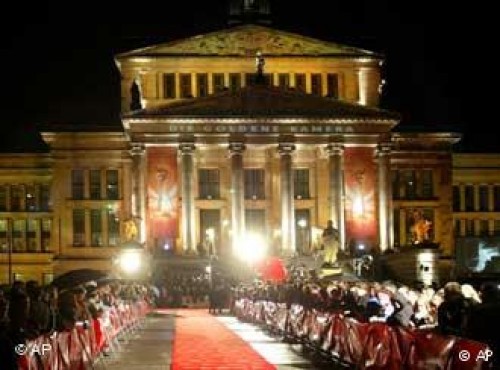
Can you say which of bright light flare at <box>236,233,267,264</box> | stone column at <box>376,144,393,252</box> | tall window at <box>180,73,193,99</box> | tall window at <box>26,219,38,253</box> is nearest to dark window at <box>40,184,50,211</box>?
tall window at <box>26,219,38,253</box>

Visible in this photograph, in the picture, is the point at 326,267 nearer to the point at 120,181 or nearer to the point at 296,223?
the point at 296,223

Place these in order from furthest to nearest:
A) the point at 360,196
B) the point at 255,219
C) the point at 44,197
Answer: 1. the point at 44,197
2. the point at 255,219
3. the point at 360,196

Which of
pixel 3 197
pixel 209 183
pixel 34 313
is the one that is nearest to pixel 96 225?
pixel 209 183

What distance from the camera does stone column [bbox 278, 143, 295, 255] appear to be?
9475 centimetres

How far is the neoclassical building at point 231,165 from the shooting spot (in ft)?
310

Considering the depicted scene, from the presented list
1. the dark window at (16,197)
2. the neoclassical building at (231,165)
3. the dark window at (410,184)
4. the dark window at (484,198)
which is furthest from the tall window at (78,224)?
Answer: the dark window at (484,198)

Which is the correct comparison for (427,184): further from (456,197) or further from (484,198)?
(484,198)

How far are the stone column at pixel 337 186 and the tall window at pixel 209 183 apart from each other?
10793 millimetres

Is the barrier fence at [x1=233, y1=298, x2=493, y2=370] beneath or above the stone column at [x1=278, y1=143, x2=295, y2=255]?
beneath

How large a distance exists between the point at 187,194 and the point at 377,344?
69616 millimetres

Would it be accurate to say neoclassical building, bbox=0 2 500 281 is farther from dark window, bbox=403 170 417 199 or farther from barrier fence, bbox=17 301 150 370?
barrier fence, bbox=17 301 150 370

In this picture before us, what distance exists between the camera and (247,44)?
326 ft

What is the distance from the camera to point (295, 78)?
10050 centimetres

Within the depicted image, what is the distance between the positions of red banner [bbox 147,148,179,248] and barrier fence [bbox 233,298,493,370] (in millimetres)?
51881
